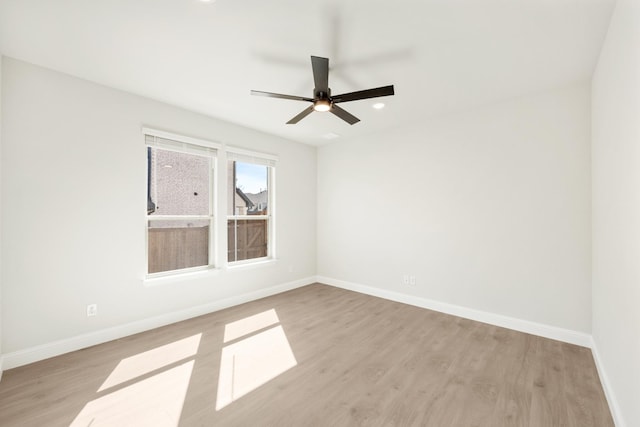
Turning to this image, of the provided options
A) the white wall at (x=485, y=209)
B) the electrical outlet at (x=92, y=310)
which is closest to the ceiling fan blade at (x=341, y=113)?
the white wall at (x=485, y=209)

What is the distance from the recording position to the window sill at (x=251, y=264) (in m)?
4.08

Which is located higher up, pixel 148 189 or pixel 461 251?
pixel 148 189

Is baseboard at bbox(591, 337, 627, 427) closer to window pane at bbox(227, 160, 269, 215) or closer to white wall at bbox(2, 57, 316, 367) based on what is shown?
white wall at bbox(2, 57, 316, 367)

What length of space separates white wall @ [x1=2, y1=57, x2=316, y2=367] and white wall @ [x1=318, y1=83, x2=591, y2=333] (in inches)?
111

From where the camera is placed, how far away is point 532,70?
8.50 feet

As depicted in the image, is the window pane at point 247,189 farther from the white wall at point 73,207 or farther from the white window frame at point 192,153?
the white wall at point 73,207

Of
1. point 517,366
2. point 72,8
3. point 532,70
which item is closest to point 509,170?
point 532,70

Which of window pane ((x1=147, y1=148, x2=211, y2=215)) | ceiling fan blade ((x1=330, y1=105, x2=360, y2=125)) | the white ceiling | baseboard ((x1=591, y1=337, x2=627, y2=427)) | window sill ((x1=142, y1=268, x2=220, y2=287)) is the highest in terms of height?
the white ceiling

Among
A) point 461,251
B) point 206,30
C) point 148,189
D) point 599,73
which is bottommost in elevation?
point 461,251

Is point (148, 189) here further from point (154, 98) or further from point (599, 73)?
point (599, 73)

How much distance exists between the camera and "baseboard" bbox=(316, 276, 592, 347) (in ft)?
9.32

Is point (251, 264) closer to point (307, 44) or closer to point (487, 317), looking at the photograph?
point (307, 44)

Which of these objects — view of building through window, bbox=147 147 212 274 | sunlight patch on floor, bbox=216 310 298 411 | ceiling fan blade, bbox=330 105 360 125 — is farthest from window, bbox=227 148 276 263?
ceiling fan blade, bbox=330 105 360 125

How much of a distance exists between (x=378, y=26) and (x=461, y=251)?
286cm
